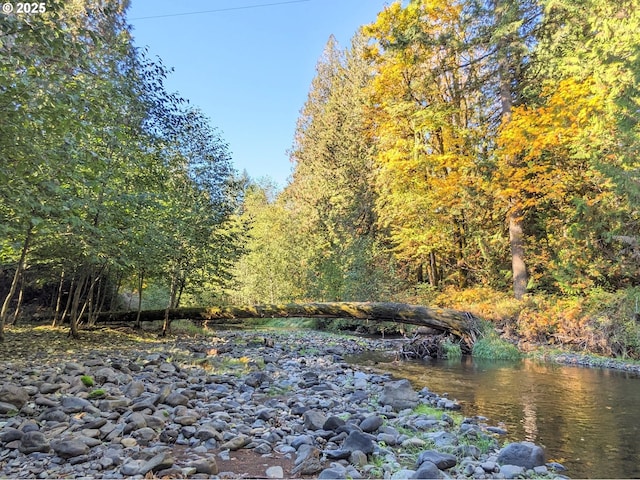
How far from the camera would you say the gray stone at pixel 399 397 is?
5.23 m

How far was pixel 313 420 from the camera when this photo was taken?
4.20 m

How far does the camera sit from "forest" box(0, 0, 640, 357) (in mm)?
6305

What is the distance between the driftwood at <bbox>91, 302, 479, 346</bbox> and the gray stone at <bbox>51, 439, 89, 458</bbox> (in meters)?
8.74

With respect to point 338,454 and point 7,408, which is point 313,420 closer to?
point 338,454

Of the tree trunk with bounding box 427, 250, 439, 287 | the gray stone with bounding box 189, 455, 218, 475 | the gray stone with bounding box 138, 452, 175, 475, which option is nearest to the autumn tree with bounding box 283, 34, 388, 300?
the tree trunk with bounding box 427, 250, 439, 287

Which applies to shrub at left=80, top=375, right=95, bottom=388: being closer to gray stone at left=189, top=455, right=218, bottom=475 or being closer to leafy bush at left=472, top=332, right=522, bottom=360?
gray stone at left=189, top=455, right=218, bottom=475

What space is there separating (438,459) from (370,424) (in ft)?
3.11

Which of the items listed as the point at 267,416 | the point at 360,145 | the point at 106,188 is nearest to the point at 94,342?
the point at 106,188

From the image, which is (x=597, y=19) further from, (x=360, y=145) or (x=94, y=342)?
(x=94, y=342)

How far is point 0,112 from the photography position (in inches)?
152

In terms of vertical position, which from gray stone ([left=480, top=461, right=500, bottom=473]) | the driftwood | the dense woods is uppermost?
the dense woods

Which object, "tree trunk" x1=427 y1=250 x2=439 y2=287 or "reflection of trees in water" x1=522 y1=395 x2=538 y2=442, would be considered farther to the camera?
"tree trunk" x1=427 y1=250 x2=439 y2=287

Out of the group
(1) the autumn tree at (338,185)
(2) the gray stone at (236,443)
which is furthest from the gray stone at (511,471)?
(1) the autumn tree at (338,185)

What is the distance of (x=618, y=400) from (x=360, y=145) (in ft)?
60.9
